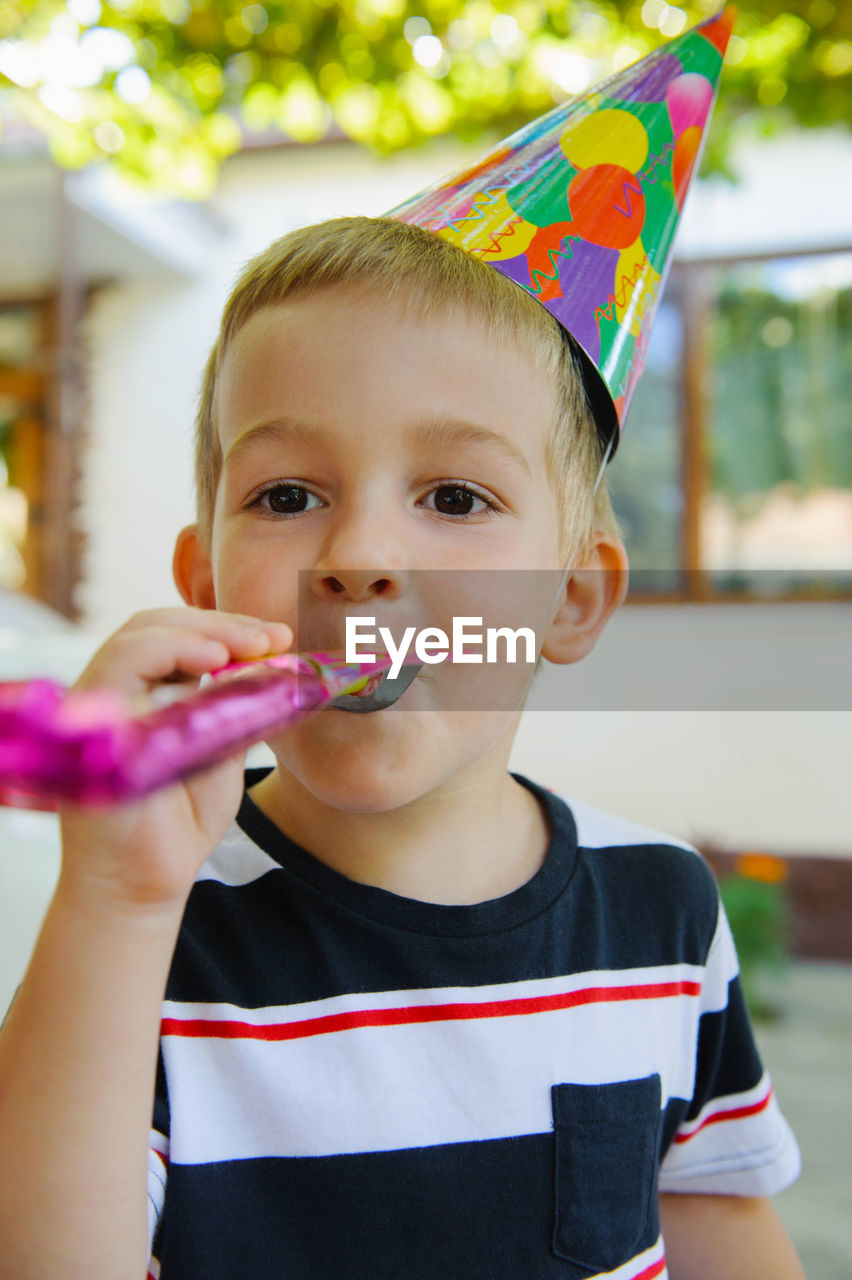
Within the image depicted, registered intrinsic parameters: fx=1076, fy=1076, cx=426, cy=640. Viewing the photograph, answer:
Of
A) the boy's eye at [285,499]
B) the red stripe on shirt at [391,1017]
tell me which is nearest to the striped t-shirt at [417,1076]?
the red stripe on shirt at [391,1017]

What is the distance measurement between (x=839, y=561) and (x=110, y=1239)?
3595mm

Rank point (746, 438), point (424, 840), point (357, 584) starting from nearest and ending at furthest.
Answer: point (357, 584), point (424, 840), point (746, 438)

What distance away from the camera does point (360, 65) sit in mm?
1719

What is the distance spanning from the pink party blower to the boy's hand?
13 cm

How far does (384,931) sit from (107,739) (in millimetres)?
458

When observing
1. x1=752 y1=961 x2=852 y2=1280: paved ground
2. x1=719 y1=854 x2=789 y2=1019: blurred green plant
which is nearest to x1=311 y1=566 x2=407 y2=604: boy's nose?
x1=752 y1=961 x2=852 y2=1280: paved ground

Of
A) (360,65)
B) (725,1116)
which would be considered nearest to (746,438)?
(360,65)

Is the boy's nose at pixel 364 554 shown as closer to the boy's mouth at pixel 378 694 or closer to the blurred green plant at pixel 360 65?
the boy's mouth at pixel 378 694

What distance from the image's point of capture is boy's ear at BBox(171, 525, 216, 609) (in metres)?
0.82

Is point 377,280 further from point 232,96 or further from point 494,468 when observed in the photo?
point 232,96

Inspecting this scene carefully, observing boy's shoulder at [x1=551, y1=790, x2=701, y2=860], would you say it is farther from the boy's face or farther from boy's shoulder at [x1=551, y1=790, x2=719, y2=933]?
the boy's face

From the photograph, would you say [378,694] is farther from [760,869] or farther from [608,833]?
[760,869]

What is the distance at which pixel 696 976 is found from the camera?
80 centimetres

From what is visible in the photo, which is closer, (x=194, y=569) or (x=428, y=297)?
(x=428, y=297)
